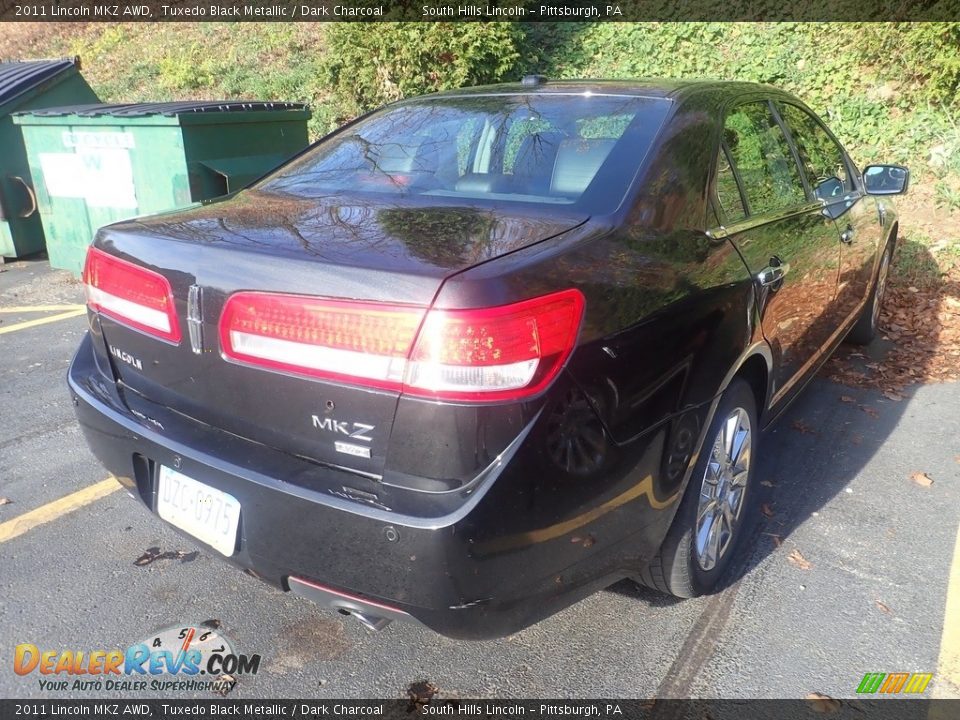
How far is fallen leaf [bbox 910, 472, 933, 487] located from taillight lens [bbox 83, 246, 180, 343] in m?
3.23

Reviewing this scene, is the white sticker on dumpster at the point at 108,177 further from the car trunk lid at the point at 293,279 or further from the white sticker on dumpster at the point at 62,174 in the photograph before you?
the car trunk lid at the point at 293,279

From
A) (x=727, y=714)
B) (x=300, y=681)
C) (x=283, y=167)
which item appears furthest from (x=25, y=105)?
(x=727, y=714)

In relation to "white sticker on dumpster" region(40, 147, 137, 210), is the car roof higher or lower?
higher

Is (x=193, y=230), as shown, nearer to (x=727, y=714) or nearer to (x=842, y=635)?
(x=727, y=714)

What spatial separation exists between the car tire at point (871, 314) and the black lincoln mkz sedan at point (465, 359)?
98.8 inches

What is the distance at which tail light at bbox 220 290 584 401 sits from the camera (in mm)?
1717

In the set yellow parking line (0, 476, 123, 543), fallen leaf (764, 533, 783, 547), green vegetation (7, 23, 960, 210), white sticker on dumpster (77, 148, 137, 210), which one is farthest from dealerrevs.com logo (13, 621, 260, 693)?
green vegetation (7, 23, 960, 210)

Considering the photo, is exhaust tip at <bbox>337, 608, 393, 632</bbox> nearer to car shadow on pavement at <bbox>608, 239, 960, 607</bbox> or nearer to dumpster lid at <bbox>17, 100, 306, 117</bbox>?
car shadow on pavement at <bbox>608, 239, 960, 607</bbox>

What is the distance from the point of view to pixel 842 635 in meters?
2.54

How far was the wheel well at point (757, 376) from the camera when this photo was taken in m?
2.68

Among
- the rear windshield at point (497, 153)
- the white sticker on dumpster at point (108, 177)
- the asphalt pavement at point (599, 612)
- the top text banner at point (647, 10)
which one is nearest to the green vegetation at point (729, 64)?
the top text banner at point (647, 10)

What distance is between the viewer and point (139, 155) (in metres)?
6.04

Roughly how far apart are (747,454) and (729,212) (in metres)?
0.88

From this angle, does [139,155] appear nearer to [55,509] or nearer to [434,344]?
[55,509]
